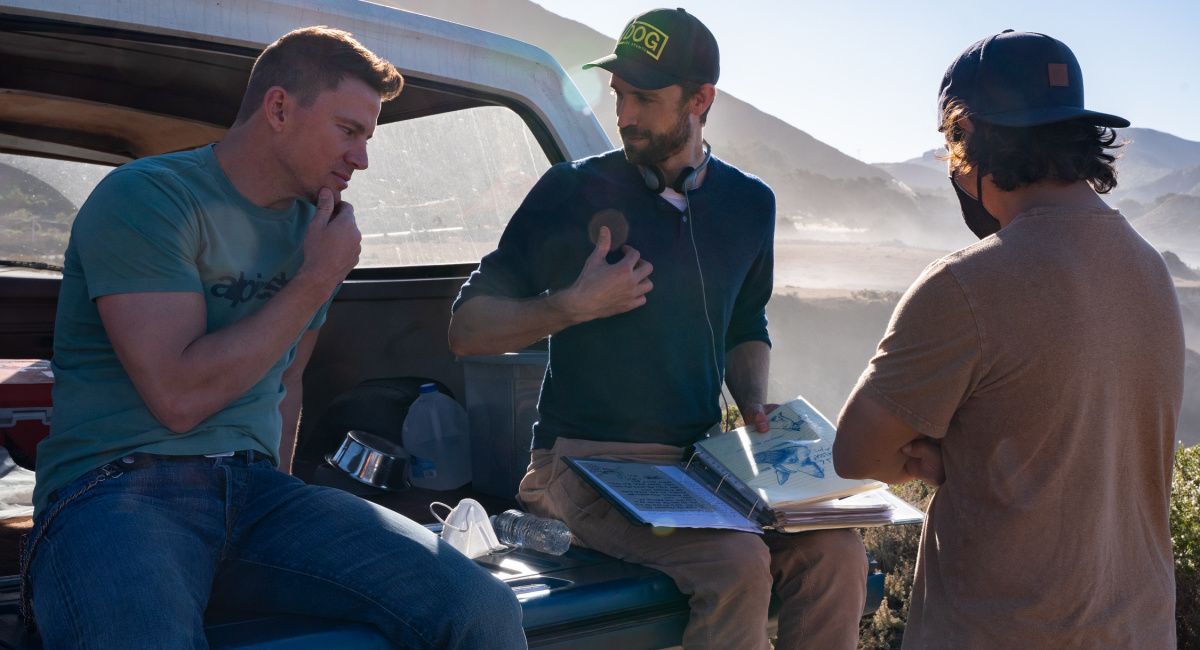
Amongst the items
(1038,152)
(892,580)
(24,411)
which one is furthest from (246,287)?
(892,580)

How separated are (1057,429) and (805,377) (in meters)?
36.1

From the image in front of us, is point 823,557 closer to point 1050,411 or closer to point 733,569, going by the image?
point 733,569

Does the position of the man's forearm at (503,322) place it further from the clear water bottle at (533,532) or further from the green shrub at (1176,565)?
the green shrub at (1176,565)

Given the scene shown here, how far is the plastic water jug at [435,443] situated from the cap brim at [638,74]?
1336 millimetres

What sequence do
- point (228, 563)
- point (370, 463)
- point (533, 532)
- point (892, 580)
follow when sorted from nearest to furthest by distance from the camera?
point (228, 563), point (533, 532), point (370, 463), point (892, 580)

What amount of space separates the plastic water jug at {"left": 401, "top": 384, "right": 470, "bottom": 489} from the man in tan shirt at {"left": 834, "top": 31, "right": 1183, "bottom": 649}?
6.47 ft

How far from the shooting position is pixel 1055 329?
1924 millimetres

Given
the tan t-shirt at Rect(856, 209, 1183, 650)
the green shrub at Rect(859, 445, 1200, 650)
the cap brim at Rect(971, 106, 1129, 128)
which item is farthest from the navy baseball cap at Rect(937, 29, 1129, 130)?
the green shrub at Rect(859, 445, 1200, 650)

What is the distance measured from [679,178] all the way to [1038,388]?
1.44 metres

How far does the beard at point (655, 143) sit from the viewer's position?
10.3 ft

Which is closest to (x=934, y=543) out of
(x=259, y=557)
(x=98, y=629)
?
(x=259, y=557)

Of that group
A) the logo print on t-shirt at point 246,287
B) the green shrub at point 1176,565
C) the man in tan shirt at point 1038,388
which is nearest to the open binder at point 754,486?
the man in tan shirt at point 1038,388

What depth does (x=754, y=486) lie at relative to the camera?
277 cm

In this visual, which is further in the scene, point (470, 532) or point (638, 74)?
point (638, 74)
